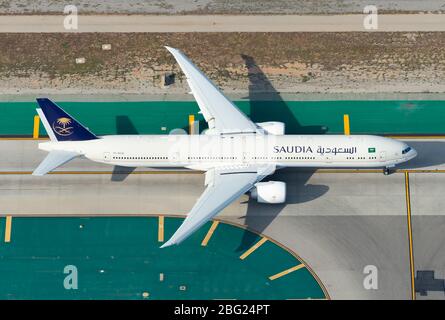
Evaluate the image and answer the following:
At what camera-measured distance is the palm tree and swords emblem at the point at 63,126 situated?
133ft

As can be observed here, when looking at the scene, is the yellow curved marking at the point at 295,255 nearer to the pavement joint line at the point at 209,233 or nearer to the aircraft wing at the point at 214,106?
the pavement joint line at the point at 209,233

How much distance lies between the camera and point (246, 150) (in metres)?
41.1

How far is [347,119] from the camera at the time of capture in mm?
45500

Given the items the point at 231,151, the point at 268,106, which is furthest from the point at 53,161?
the point at 268,106

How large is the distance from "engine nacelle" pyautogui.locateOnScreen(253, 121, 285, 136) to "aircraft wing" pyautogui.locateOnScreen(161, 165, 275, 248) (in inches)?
114

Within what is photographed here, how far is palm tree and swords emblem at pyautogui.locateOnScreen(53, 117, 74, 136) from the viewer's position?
40.4 meters

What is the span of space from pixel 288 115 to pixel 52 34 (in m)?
21.2

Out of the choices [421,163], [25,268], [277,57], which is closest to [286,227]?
[421,163]

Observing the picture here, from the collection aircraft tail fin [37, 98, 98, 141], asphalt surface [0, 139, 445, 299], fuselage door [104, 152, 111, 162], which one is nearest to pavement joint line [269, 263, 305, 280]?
asphalt surface [0, 139, 445, 299]

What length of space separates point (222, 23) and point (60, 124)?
17354 millimetres

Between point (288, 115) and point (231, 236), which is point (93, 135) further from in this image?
point (288, 115)

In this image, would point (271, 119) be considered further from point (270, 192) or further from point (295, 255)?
point (295, 255)

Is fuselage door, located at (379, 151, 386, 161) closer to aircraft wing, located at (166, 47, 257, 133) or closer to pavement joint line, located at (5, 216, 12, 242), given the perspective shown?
aircraft wing, located at (166, 47, 257, 133)

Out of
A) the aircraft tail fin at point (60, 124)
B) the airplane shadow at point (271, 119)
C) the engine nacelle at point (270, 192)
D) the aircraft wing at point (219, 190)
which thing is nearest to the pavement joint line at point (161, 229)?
the aircraft wing at point (219, 190)
